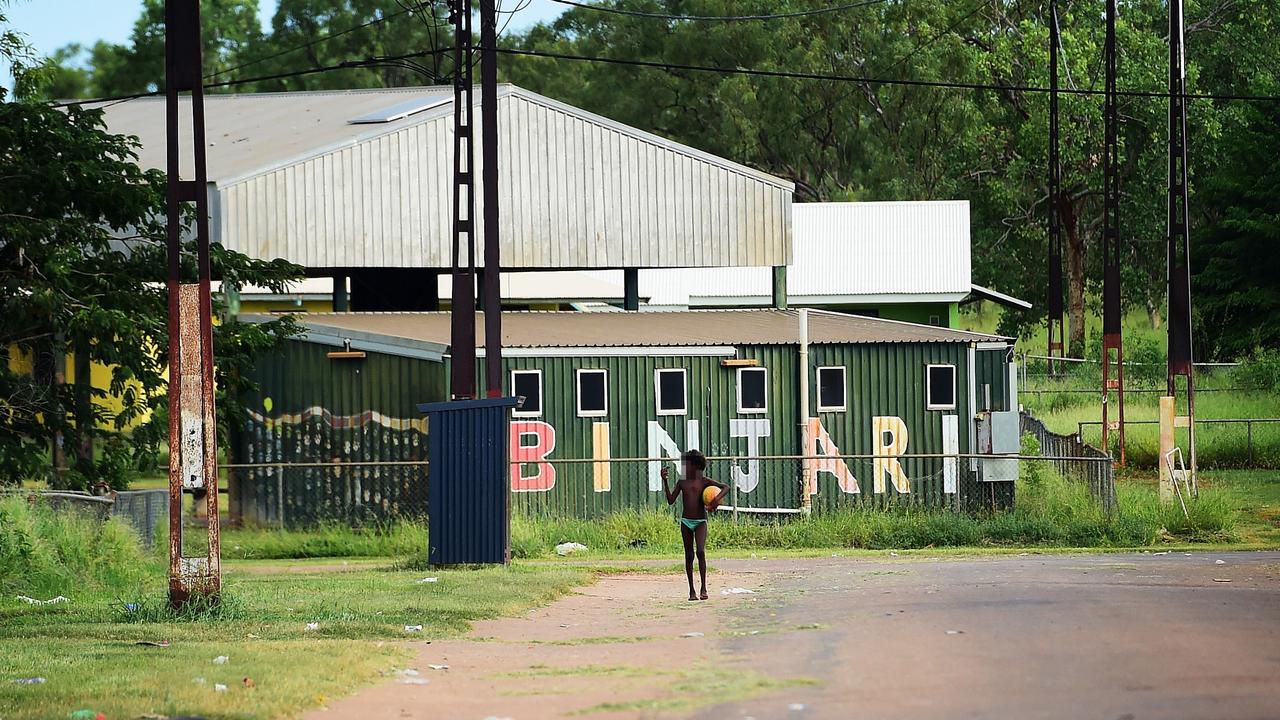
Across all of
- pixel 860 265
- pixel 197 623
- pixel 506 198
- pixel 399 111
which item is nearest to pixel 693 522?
pixel 197 623

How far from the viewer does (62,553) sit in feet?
65.9

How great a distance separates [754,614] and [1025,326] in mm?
55334

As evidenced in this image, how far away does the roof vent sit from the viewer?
38.9 m

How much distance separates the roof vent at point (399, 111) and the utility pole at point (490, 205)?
1334 centimetres

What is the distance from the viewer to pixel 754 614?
15.8 metres

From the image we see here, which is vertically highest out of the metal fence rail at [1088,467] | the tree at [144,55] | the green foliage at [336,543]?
the tree at [144,55]

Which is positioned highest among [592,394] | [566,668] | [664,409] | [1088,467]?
[592,394]

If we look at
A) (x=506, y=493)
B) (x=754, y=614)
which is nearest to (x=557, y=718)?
(x=754, y=614)

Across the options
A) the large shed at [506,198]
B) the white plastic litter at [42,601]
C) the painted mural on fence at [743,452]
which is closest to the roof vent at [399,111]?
the large shed at [506,198]

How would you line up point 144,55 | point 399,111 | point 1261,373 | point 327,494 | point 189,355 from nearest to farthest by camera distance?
1. point 189,355
2. point 327,494
3. point 399,111
4. point 1261,373
5. point 144,55

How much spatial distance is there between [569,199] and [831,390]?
9813 millimetres

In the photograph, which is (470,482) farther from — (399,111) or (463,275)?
(399,111)

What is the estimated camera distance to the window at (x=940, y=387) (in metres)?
30.0

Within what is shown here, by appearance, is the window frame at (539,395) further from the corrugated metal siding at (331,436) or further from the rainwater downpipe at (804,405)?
the rainwater downpipe at (804,405)
